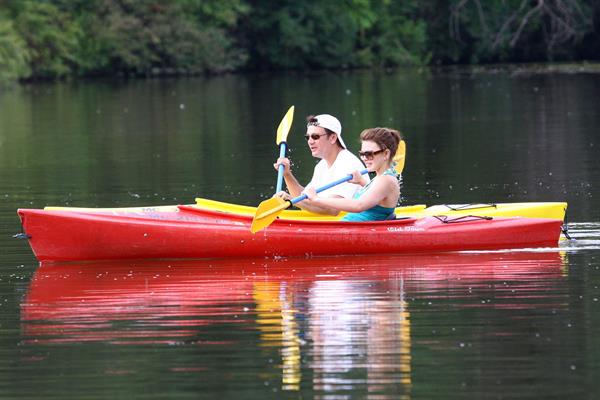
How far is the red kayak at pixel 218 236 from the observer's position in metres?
10.9

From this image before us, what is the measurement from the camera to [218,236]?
431 inches

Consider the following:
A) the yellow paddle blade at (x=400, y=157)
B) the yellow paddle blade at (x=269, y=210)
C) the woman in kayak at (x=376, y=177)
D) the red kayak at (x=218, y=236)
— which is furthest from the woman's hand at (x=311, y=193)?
the yellow paddle blade at (x=400, y=157)

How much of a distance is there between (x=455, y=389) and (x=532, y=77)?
37493mm

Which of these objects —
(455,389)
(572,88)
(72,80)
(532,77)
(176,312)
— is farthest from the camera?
(72,80)

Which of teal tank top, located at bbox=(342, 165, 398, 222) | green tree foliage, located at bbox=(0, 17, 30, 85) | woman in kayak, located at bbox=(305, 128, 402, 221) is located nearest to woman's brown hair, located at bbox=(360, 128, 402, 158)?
woman in kayak, located at bbox=(305, 128, 402, 221)

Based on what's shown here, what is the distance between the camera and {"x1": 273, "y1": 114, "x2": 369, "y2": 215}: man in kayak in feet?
36.3

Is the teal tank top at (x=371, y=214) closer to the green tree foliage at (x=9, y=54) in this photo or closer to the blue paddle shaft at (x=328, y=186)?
the blue paddle shaft at (x=328, y=186)

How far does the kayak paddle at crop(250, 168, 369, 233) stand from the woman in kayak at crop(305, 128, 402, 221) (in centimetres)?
10

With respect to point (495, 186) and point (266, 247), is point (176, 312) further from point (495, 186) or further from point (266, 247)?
point (495, 186)

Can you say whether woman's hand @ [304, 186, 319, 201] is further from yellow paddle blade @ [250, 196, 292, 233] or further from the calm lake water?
the calm lake water

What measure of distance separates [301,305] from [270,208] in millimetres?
1591

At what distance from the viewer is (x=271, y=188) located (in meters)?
15.6

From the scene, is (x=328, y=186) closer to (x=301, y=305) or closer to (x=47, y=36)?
(x=301, y=305)

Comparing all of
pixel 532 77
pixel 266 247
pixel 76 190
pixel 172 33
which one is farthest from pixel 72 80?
pixel 266 247
